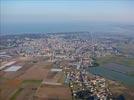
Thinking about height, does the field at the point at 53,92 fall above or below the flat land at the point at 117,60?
below

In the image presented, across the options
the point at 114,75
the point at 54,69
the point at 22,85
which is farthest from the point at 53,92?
the point at 114,75

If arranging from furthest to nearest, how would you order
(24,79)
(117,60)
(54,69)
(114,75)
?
(117,60), (54,69), (114,75), (24,79)

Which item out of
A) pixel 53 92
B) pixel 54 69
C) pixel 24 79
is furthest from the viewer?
pixel 54 69

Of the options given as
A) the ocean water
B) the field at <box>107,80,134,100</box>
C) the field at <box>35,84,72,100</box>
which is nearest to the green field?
the field at <box>35,84,72,100</box>

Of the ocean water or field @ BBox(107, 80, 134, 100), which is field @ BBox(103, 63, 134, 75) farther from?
field @ BBox(107, 80, 134, 100)

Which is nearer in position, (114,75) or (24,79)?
(24,79)

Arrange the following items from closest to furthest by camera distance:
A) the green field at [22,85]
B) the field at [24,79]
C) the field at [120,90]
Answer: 1. the green field at [22,85]
2. the field at [24,79]
3. the field at [120,90]

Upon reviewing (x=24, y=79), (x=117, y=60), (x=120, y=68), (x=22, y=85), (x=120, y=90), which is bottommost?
(x=120, y=90)

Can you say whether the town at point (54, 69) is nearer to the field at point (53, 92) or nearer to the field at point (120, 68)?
the field at point (53, 92)

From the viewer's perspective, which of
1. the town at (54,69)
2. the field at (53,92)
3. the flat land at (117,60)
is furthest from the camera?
the flat land at (117,60)

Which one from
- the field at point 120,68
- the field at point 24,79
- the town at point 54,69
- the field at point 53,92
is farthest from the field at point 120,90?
the field at point 24,79

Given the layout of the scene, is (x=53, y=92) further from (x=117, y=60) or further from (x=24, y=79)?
(x=117, y=60)
